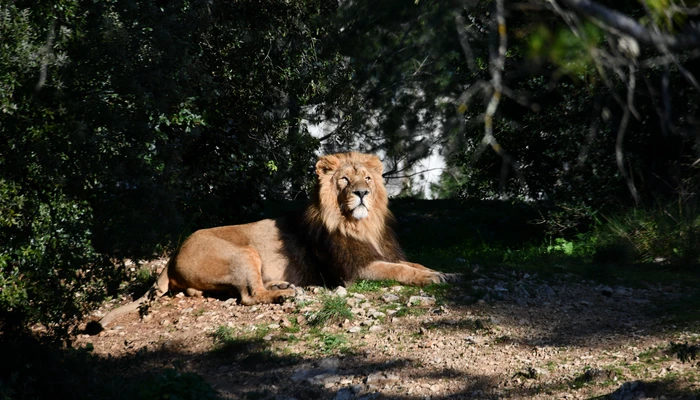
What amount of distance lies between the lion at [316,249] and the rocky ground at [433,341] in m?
0.22

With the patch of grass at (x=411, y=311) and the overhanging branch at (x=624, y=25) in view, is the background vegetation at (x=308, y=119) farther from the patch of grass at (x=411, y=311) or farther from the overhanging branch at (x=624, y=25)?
the patch of grass at (x=411, y=311)

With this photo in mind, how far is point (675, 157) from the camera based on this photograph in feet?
34.6

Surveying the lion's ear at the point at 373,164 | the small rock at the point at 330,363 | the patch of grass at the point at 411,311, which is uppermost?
the lion's ear at the point at 373,164

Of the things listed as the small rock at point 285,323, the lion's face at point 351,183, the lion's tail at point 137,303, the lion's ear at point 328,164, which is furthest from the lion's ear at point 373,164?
Result: the lion's tail at point 137,303

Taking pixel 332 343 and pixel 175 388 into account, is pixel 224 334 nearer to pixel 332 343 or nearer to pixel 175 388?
pixel 332 343

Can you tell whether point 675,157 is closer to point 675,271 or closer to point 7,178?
point 675,271

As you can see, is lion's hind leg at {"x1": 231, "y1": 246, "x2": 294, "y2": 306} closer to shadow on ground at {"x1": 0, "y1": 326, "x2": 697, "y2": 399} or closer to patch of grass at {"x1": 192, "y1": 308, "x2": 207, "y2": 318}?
patch of grass at {"x1": 192, "y1": 308, "x2": 207, "y2": 318}

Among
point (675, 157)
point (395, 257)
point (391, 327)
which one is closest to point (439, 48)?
point (675, 157)

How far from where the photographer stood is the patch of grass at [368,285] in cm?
748

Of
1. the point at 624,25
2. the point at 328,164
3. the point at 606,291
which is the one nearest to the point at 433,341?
the point at 606,291

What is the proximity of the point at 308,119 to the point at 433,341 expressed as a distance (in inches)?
309

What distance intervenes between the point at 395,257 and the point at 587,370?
331 centimetres

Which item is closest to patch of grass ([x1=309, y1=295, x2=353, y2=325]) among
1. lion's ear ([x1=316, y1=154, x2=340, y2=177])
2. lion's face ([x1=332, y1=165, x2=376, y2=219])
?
lion's face ([x1=332, y1=165, x2=376, y2=219])

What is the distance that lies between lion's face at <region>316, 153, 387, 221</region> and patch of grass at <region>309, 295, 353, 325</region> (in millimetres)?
1397
